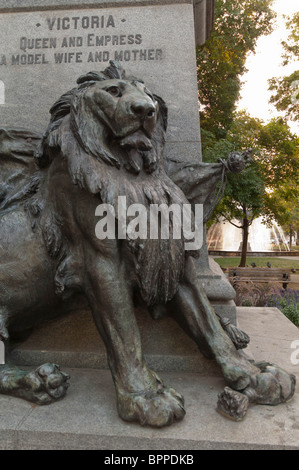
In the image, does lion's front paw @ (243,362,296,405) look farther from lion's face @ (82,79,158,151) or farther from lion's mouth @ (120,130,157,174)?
lion's face @ (82,79,158,151)

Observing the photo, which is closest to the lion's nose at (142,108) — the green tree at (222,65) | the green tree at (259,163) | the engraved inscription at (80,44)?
the engraved inscription at (80,44)

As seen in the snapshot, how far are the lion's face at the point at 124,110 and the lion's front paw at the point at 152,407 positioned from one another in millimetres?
1522

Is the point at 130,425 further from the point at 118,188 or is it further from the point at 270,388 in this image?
the point at 118,188

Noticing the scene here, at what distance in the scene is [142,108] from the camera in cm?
238

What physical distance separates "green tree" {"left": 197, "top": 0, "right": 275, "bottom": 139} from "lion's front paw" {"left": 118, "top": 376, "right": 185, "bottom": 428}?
12529 mm

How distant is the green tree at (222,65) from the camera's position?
45.0 ft

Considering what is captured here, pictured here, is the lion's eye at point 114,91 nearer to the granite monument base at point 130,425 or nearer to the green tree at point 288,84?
the granite monument base at point 130,425

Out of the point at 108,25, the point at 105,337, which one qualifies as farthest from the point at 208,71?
the point at 105,337

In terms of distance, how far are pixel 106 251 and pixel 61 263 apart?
38 cm

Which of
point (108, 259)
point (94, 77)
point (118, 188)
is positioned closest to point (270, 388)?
point (108, 259)

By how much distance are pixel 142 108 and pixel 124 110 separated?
11 cm

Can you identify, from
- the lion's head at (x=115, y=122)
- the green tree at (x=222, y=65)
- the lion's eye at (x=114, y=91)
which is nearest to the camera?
the lion's head at (x=115, y=122)

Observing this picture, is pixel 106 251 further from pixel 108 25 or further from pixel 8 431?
pixel 108 25

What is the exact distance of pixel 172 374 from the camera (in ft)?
9.32
